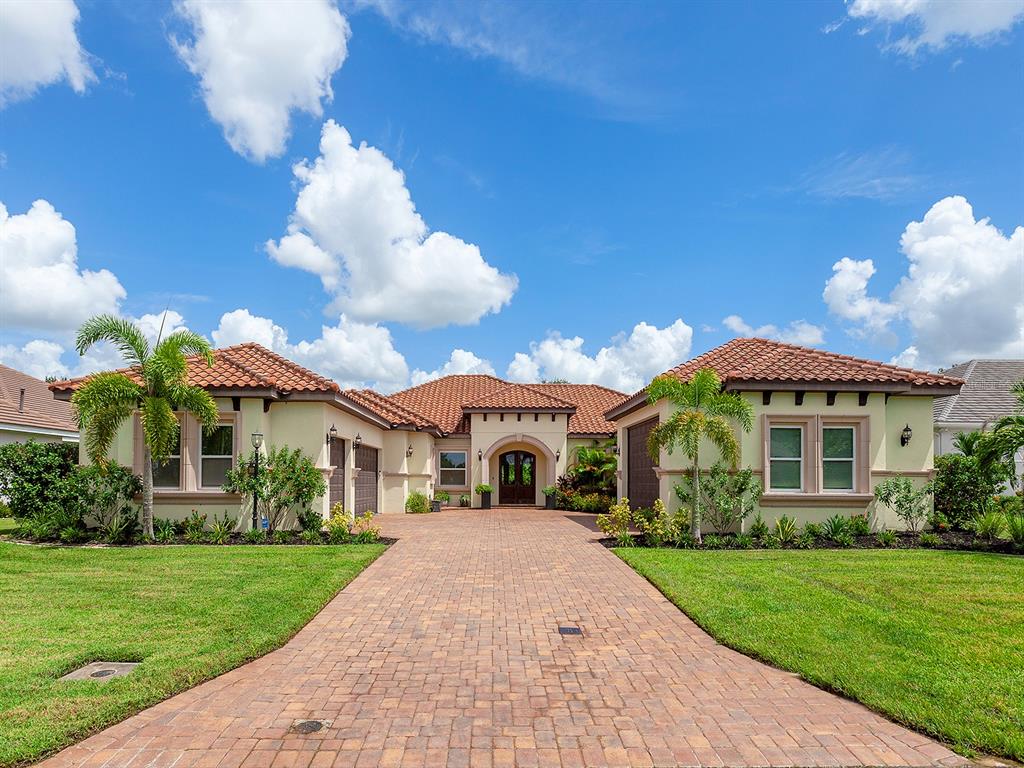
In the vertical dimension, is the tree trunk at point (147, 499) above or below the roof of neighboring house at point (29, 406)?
below

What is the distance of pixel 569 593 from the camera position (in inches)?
362

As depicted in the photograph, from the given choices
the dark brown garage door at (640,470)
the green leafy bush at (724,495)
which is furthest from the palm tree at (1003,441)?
the dark brown garage door at (640,470)

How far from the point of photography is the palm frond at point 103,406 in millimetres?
12953

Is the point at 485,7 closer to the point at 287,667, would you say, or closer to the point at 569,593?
the point at 569,593

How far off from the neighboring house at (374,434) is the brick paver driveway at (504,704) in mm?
7552

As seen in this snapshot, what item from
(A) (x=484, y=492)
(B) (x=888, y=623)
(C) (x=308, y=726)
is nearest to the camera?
(C) (x=308, y=726)

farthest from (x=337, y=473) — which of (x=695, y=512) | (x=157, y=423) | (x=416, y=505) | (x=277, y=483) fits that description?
(x=695, y=512)

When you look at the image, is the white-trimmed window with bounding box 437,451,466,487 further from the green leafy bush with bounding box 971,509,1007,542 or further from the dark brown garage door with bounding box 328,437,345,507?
the green leafy bush with bounding box 971,509,1007,542

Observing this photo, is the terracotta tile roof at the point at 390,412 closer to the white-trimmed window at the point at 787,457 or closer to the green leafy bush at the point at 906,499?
the white-trimmed window at the point at 787,457

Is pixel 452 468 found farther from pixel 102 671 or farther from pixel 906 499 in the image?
pixel 102 671

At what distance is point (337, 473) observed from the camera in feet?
58.5

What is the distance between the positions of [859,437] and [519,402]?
1504cm

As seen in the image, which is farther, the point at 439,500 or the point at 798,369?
the point at 439,500

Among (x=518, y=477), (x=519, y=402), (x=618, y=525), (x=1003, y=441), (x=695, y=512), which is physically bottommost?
(x=518, y=477)
